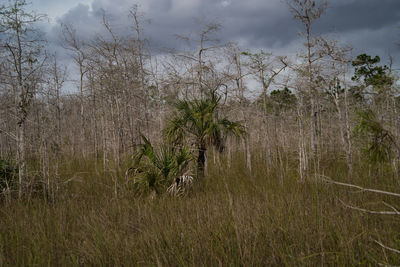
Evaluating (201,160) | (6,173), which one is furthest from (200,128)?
(6,173)

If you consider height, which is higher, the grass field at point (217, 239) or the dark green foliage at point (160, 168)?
the dark green foliage at point (160, 168)

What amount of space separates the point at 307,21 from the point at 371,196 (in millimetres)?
6030

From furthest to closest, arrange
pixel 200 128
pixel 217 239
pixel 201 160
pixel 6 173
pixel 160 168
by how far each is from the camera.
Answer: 1. pixel 201 160
2. pixel 200 128
3. pixel 160 168
4. pixel 6 173
5. pixel 217 239

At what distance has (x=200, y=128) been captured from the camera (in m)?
7.58

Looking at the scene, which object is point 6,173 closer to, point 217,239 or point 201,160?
point 201,160

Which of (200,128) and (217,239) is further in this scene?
(200,128)

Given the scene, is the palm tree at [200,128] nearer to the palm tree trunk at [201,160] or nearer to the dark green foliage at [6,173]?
the palm tree trunk at [201,160]

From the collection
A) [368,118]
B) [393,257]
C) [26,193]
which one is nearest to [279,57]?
[368,118]

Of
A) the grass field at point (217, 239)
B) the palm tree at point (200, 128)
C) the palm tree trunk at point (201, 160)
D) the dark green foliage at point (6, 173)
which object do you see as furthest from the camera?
the palm tree trunk at point (201, 160)

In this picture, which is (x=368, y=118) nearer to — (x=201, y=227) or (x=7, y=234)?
(x=201, y=227)

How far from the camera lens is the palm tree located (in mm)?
7465

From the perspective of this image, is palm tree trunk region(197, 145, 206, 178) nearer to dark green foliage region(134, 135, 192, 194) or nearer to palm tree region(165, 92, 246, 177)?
palm tree region(165, 92, 246, 177)

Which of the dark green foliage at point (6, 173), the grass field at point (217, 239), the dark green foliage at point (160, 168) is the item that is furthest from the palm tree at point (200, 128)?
the dark green foliage at point (6, 173)

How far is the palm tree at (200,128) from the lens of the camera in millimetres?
7465
